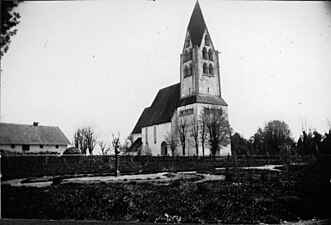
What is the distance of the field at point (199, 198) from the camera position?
11.6ft

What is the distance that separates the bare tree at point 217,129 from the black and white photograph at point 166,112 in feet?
0.05

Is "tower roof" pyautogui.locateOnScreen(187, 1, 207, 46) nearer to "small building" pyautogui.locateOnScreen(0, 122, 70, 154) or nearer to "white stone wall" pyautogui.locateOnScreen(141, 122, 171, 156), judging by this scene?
"white stone wall" pyautogui.locateOnScreen(141, 122, 171, 156)

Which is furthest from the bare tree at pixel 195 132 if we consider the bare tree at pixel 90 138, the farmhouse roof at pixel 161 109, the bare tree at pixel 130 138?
the bare tree at pixel 90 138

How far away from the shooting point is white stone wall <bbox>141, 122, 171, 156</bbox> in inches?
185

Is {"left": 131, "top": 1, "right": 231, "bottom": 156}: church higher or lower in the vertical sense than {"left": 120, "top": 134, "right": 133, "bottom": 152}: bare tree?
higher

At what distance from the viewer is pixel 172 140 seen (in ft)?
15.1

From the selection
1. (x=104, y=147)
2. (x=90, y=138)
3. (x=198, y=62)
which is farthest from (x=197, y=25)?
(x=90, y=138)

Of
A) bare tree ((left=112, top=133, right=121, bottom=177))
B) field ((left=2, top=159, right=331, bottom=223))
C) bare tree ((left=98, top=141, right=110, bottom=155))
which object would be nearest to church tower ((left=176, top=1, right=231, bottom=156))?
field ((left=2, top=159, right=331, bottom=223))

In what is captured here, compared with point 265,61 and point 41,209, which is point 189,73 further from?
point 41,209

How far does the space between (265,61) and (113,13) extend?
243 centimetres

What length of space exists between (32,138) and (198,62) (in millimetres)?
2905

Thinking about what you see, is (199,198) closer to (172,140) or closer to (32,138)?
(172,140)

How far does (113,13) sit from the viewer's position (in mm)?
4418

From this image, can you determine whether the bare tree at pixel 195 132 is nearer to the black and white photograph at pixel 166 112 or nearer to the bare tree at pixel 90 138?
the black and white photograph at pixel 166 112
